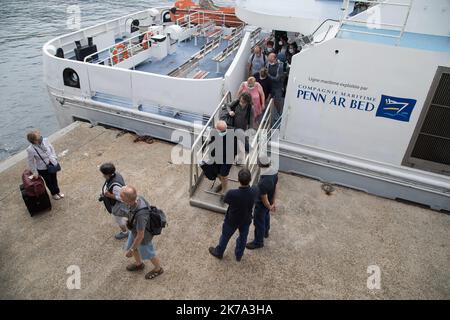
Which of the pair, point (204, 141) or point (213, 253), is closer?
point (213, 253)

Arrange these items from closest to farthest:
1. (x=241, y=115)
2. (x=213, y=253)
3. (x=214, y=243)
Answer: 1. (x=213, y=253)
2. (x=214, y=243)
3. (x=241, y=115)

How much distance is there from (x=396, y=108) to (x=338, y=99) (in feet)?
2.93

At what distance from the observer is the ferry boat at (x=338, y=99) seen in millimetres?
5086

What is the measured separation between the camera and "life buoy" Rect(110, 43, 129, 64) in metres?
8.01

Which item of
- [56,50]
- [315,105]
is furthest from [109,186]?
[56,50]

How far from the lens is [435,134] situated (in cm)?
530

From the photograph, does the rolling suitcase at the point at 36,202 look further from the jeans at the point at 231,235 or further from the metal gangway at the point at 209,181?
the jeans at the point at 231,235

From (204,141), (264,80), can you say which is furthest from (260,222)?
(264,80)

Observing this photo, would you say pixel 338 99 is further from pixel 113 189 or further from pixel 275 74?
pixel 113 189

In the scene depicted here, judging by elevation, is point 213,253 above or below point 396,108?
below

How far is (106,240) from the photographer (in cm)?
488

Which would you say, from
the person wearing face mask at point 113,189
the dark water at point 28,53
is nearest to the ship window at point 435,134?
the person wearing face mask at point 113,189

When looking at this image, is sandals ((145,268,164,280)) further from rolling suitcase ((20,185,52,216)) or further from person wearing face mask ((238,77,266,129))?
person wearing face mask ((238,77,266,129))

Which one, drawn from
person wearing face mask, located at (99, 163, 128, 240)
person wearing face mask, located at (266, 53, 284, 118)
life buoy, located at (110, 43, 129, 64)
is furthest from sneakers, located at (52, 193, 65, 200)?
person wearing face mask, located at (266, 53, 284, 118)
